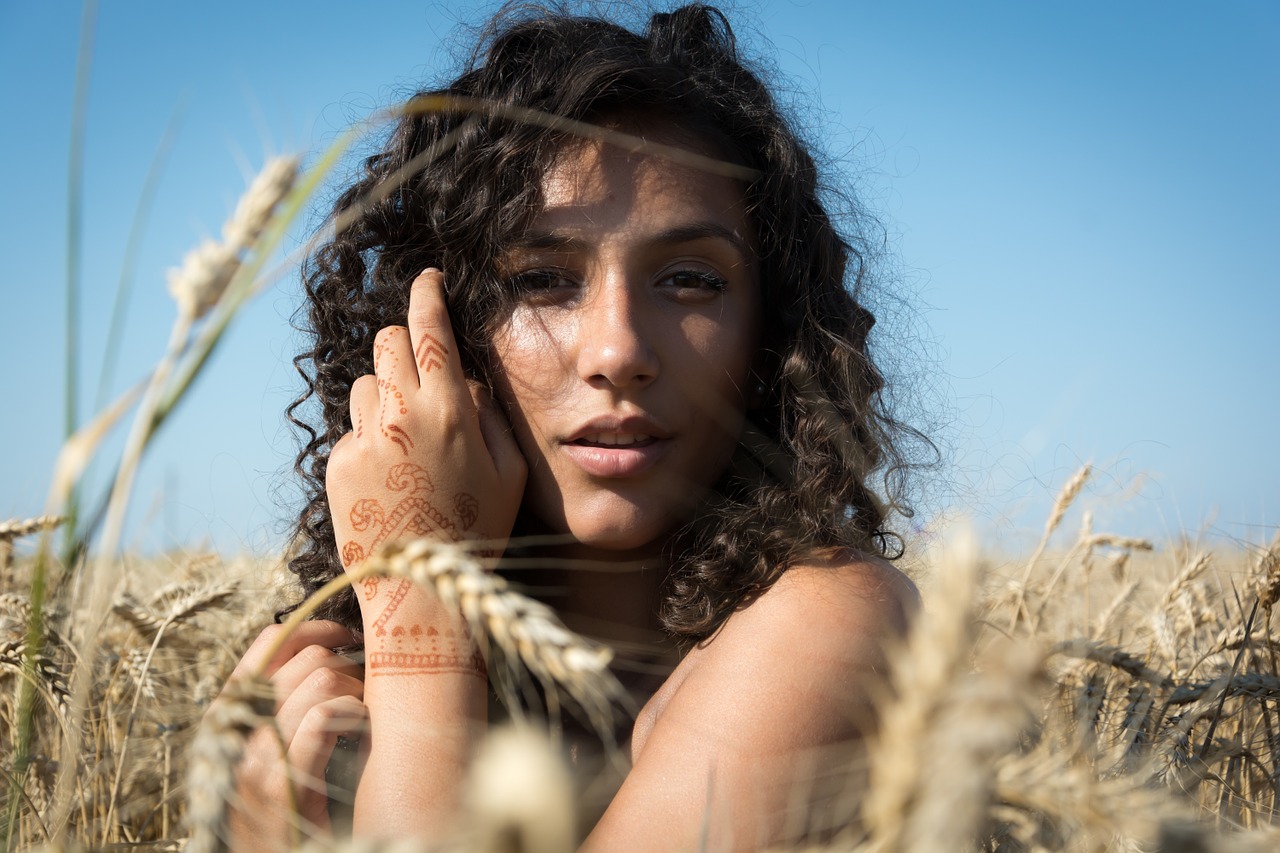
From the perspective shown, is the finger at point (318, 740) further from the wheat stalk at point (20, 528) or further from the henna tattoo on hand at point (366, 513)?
the wheat stalk at point (20, 528)

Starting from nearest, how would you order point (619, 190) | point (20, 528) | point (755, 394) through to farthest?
point (20, 528) < point (619, 190) < point (755, 394)

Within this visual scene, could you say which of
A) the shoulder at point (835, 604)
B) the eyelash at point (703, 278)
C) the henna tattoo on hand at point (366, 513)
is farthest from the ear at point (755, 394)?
the henna tattoo on hand at point (366, 513)

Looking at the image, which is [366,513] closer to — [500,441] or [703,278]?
[500,441]

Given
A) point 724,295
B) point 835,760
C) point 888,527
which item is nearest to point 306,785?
point 835,760

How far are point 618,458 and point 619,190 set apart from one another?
649 mm

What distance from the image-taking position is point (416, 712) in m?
1.88

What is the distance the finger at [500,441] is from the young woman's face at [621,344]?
0.14 feet

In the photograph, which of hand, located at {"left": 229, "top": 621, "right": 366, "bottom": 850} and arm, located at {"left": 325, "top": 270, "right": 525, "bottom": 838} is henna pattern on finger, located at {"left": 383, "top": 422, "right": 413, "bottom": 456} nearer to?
arm, located at {"left": 325, "top": 270, "right": 525, "bottom": 838}

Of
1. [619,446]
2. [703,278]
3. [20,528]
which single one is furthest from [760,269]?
[20,528]

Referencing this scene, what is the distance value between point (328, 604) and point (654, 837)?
56.1 inches

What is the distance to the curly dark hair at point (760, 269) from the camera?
94.4 inches

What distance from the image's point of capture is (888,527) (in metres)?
2.82

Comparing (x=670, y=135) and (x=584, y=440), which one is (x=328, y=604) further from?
(x=670, y=135)

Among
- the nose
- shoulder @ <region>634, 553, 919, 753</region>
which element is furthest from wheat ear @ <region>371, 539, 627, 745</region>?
the nose
